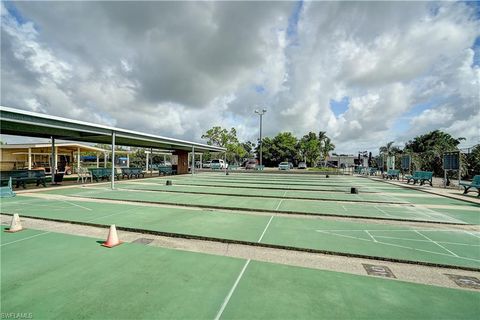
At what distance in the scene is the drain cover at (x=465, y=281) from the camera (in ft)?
12.9

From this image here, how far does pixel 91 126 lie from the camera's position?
50.3 feet

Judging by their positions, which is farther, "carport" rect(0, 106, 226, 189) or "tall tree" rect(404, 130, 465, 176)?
"tall tree" rect(404, 130, 465, 176)

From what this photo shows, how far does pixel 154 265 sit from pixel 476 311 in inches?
200

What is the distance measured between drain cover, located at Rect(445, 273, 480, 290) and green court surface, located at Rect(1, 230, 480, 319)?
0.33 meters

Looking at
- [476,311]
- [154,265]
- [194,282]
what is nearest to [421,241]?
[476,311]

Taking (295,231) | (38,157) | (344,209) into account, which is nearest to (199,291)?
(295,231)

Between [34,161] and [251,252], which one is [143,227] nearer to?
[251,252]

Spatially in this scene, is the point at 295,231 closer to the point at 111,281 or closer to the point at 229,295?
the point at 229,295

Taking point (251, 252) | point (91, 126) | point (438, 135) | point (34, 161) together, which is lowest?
point (251, 252)

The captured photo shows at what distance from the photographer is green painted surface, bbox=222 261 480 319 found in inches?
122

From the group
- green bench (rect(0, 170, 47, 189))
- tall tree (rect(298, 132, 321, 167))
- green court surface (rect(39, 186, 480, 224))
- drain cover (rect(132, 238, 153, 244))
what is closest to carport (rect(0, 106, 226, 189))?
green bench (rect(0, 170, 47, 189))

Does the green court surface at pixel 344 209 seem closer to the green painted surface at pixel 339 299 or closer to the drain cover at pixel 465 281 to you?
the drain cover at pixel 465 281

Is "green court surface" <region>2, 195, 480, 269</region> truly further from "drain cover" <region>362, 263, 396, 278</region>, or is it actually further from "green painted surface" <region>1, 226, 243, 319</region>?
"green painted surface" <region>1, 226, 243, 319</region>

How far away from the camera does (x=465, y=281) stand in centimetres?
413
